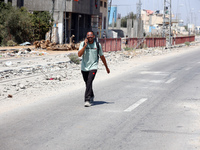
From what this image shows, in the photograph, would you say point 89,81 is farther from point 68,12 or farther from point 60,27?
point 68,12

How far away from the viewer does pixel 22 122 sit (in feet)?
23.6

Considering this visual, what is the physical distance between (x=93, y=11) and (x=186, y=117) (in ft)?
141

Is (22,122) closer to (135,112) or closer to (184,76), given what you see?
(135,112)

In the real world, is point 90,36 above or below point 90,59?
above

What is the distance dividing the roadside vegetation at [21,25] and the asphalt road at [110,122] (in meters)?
30.4

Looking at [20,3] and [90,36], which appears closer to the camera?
[90,36]

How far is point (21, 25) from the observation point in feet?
133

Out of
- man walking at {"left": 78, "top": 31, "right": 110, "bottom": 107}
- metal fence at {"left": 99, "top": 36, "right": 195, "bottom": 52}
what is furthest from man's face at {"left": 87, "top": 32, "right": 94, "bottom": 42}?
metal fence at {"left": 99, "top": 36, "right": 195, "bottom": 52}

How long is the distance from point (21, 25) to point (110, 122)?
35.3 metres

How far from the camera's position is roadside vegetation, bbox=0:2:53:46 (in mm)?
39719

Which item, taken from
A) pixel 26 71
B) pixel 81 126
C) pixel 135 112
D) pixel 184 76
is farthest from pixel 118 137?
pixel 26 71

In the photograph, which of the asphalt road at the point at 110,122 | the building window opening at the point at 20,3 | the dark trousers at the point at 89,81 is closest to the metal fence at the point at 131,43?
the building window opening at the point at 20,3

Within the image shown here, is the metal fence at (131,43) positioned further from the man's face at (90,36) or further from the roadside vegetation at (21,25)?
the man's face at (90,36)

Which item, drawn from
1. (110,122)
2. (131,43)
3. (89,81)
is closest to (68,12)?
(131,43)
